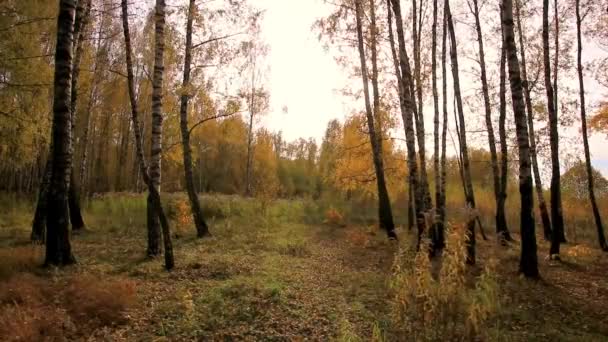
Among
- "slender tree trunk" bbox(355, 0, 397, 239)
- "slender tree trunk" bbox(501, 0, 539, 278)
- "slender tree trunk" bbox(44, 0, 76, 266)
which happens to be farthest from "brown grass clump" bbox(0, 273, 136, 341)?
"slender tree trunk" bbox(355, 0, 397, 239)

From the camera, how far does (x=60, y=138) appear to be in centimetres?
784

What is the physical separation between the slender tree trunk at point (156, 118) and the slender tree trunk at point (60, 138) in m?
1.81

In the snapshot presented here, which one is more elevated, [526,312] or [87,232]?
[87,232]

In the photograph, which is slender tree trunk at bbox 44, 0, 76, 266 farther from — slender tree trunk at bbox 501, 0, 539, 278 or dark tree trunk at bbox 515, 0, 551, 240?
dark tree trunk at bbox 515, 0, 551, 240

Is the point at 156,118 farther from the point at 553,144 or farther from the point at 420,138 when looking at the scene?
the point at 553,144

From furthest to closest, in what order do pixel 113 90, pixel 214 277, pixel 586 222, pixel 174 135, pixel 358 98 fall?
pixel 113 90 → pixel 586 222 → pixel 174 135 → pixel 358 98 → pixel 214 277

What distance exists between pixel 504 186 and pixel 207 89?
10388 millimetres

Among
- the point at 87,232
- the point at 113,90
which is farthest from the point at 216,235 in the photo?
the point at 113,90

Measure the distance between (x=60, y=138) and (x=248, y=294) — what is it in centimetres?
431

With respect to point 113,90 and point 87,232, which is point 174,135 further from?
point 113,90

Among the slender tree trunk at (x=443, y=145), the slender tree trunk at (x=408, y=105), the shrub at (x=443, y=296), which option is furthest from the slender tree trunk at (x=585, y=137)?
the shrub at (x=443, y=296)

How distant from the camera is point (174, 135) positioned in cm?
1884

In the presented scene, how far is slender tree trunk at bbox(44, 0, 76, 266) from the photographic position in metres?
7.77

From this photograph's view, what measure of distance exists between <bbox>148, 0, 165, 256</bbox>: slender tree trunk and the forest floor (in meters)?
0.62
